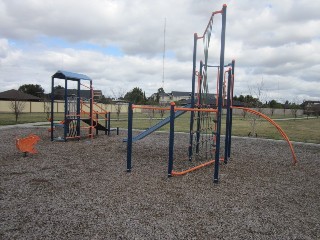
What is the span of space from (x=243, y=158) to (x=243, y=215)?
464cm

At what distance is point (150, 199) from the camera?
454 centimetres

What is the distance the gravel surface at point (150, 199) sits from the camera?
11.2ft

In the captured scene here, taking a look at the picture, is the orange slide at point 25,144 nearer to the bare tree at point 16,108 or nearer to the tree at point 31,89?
the bare tree at point 16,108

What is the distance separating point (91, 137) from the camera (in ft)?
39.5

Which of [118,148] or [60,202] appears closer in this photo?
[60,202]

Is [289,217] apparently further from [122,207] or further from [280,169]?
[280,169]

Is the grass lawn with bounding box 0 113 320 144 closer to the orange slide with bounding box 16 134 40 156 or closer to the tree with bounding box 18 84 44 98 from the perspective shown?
the orange slide with bounding box 16 134 40 156

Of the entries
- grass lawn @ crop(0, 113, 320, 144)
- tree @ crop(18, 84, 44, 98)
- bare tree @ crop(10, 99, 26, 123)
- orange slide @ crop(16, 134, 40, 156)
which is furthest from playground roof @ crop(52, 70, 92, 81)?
tree @ crop(18, 84, 44, 98)

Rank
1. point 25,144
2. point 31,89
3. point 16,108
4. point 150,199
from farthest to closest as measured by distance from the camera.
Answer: point 31,89 → point 16,108 → point 25,144 → point 150,199

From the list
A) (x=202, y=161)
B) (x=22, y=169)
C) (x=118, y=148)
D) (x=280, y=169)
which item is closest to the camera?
(x=22, y=169)

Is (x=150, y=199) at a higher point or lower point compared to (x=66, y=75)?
lower

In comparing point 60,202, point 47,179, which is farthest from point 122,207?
point 47,179

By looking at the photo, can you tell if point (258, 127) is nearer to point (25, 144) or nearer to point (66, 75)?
point (66, 75)

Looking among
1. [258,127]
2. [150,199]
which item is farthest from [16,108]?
[150,199]
